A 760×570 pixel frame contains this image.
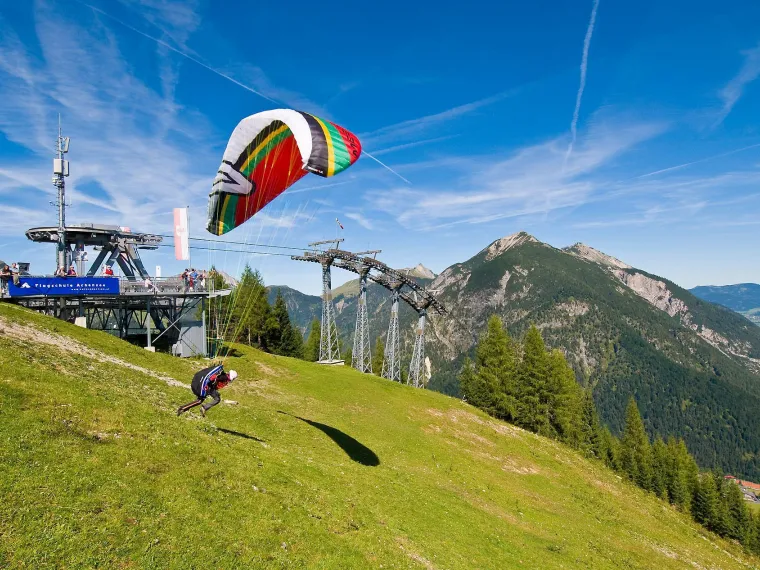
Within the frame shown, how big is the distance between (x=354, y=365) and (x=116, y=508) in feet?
167

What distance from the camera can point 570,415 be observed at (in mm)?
47250

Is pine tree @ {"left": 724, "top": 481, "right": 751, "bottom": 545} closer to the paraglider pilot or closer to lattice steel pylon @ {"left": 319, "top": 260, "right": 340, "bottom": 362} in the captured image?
lattice steel pylon @ {"left": 319, "top": 260, "right": 340, "bottom": 362}

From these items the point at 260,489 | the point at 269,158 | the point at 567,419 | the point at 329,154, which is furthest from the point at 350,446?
the point at 567,419

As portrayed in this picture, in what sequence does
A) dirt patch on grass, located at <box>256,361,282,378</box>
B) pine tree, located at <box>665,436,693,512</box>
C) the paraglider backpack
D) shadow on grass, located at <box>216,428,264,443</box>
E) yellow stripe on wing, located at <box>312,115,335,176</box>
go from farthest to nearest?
pine tree, located at <box>665,436,693,512</box> < dirt patch on grass, located at <box>256,361,282,378</box> < shadow on grass, located at <box>216,428,264,443</box> < yellow stripe on wing, located at <box>312,115,335,176</box> < the paraglider backpack

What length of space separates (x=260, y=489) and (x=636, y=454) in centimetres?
7461

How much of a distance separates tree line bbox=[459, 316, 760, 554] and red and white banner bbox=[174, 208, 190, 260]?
34.0 meters

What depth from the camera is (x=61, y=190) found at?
101 feet

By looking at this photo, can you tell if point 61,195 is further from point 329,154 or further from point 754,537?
point 754,537

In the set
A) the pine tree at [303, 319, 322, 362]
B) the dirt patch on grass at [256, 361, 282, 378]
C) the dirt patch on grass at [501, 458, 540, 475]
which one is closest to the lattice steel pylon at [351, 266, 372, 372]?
the dirt patch on grass at [256, 361, 282, 378]

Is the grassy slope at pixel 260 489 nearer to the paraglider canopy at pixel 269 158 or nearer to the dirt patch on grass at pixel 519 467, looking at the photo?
the dirt patch on grass at pixel 519 467

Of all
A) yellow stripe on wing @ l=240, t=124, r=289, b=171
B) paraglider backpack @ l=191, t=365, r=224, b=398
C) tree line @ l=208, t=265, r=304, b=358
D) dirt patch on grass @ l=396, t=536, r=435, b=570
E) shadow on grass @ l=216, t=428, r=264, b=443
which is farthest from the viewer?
tree line @ l=208, t=265, r=304, b=358

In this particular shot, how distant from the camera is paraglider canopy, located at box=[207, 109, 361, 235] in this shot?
15.9 meters

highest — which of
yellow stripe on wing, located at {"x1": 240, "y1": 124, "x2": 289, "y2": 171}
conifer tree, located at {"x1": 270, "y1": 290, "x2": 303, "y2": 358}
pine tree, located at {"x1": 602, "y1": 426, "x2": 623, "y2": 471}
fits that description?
yellow stripe on wing, located at {"x1": 240, "y1": 124, "x2": 289, "y2": 171}

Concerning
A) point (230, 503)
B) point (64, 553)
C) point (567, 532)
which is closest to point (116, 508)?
point (64, 553)
